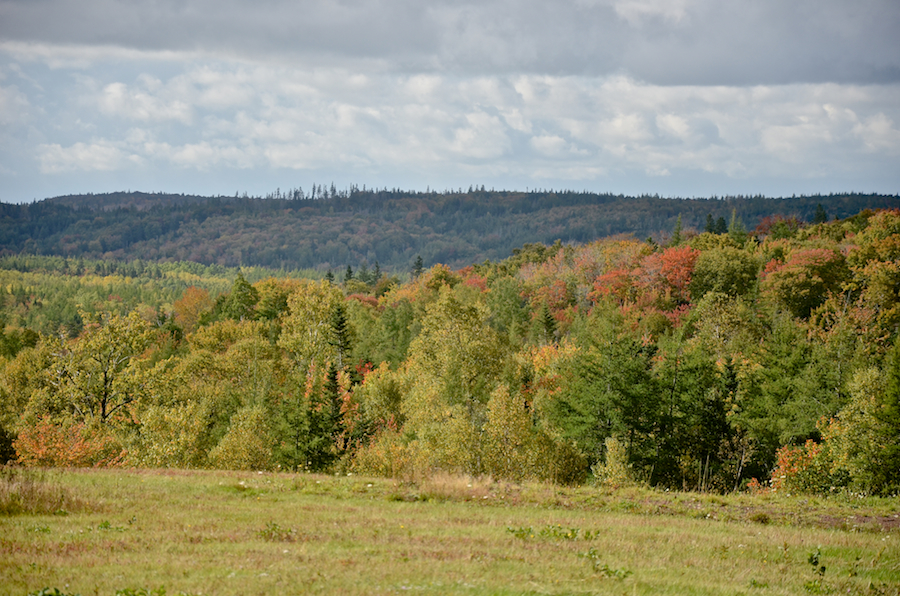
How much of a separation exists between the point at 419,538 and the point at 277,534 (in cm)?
316

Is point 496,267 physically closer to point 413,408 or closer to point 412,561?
point 413,408

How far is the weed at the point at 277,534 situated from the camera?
14.2 meters

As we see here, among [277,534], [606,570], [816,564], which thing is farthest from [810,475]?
[277,534]

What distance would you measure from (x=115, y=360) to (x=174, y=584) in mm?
34729

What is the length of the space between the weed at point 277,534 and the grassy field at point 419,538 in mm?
66

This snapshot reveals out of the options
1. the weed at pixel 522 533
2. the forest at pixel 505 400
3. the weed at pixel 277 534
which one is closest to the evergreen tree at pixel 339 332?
the forest at pixel 505 400

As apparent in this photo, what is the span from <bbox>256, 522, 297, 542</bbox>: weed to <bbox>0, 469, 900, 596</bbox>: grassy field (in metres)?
0.07

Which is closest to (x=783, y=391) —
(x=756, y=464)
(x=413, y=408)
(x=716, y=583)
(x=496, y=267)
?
(x=756, y=464)

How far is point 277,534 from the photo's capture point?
14.5 meters

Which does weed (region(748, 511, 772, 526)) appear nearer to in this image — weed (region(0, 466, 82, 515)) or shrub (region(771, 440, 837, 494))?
weed (region(0, 466, 82, 515))

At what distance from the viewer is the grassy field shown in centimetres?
1117

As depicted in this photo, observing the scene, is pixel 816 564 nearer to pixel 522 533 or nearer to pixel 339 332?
pixel 522 533

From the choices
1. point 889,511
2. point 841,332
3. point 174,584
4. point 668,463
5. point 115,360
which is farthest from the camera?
point 841,332

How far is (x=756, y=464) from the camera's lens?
52.8 metres
